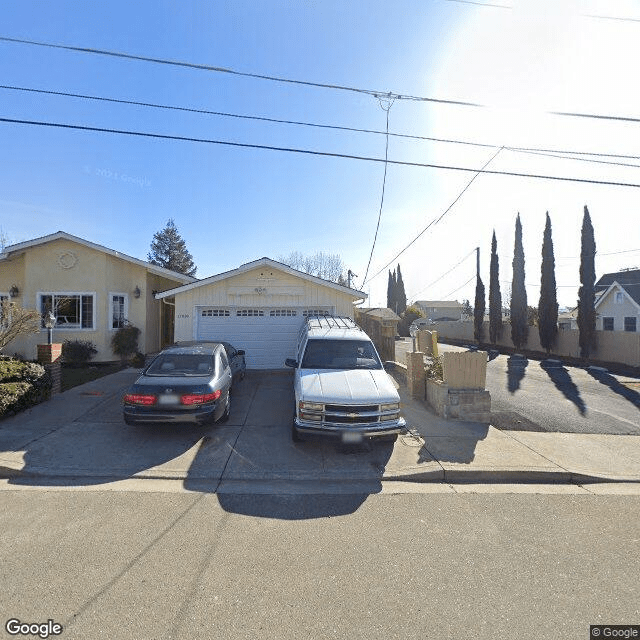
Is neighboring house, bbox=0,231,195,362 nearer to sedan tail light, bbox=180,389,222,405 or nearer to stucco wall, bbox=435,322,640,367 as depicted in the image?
sedan tail light, bbox=180,389,222,405

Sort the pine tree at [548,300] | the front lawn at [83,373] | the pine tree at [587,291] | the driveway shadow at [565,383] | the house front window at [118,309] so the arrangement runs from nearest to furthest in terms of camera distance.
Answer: the driveway shadow at [565,383], the front lawn at [83,373], the house front window at [118,309], the pine tree at [587,291], the pine tree at [548,300]

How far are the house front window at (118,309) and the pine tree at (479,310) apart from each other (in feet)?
84.7

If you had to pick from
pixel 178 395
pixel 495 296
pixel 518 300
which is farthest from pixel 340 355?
pixel 495 296

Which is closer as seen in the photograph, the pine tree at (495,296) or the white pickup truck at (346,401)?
the white pickup truck at (346,401)

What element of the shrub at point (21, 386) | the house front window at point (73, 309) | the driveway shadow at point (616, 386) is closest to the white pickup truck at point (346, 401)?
the shrub at point (21, 386)

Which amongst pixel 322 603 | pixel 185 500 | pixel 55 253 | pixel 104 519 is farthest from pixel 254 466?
pixel 55 253

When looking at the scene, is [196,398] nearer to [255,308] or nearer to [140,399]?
[140,399]

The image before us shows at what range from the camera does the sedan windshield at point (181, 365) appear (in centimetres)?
670

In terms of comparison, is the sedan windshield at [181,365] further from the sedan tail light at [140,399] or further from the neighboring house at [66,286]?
the neighboring house at [66,286]

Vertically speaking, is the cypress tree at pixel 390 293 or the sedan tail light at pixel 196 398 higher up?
the cypress tree at pixel 390 293

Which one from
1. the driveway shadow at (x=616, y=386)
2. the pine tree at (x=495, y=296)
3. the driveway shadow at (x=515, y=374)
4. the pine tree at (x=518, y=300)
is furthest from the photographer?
the pine tree at (x=495, y=296)

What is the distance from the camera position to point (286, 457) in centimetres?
538

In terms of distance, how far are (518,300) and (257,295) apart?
69.9ft

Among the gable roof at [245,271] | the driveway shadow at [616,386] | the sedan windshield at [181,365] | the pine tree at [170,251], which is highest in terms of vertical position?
the pine tree at [170,251]
